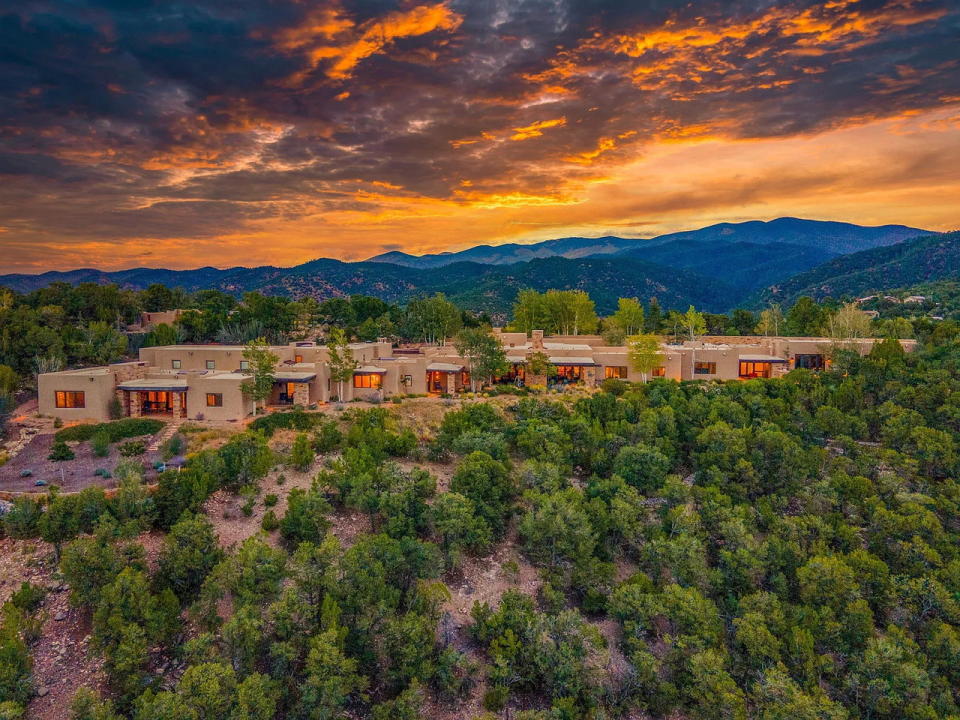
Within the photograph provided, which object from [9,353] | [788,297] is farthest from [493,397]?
[788,297]

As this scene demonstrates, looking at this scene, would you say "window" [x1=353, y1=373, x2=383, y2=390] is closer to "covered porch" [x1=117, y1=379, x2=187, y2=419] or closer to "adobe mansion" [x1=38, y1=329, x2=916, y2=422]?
"adobe mansion" [x1=38, y1=329, x2=916, y2=422]

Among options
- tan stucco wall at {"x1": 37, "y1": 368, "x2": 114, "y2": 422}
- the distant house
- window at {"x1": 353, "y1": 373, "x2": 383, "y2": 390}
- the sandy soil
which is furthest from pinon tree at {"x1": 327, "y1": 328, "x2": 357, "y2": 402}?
the distant house

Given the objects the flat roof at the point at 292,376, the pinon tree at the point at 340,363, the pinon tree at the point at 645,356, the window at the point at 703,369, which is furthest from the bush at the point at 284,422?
the window at the point at 703,369

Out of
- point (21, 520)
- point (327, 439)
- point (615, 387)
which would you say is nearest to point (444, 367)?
point (327, 439)

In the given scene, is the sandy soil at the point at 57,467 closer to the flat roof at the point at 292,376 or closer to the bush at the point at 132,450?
the bush at the point at 132,450

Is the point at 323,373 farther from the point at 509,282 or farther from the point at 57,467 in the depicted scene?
the point at 509,282

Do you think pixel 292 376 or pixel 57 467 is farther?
pixel 292 376
